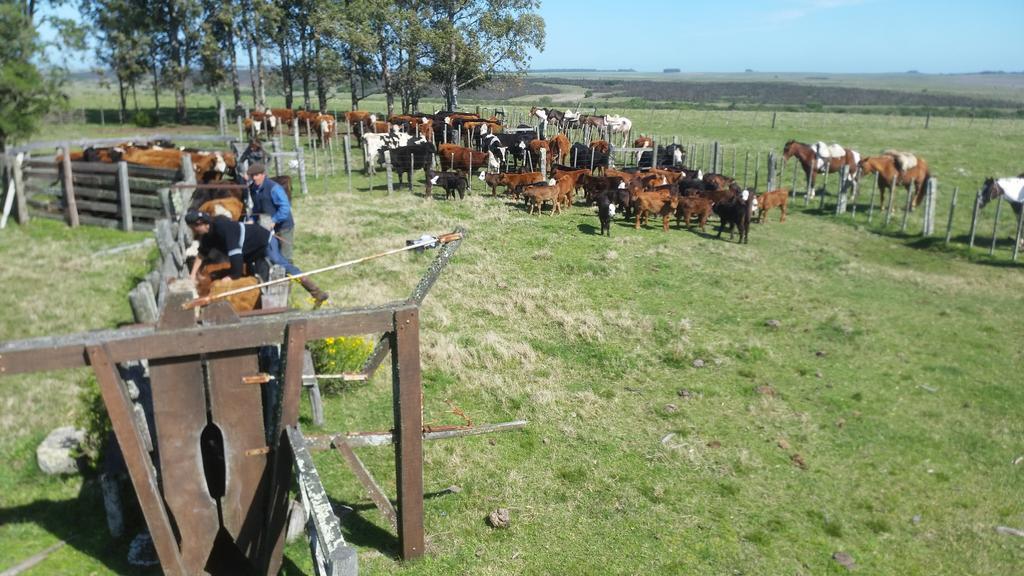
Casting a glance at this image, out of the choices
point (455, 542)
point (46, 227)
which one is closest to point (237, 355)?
point (455, 542)

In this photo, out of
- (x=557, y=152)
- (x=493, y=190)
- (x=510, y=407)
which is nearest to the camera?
(x=510, y=407)

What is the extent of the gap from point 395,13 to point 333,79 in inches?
306

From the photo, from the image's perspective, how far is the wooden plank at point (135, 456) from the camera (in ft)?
12.6

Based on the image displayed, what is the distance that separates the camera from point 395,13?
125 feet

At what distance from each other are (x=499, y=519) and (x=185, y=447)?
2762 mm

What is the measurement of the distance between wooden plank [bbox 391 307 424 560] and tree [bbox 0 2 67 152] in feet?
88.7

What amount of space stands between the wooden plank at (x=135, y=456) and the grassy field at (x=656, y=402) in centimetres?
108

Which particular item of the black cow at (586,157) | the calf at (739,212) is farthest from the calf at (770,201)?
the black cow at (586,157)

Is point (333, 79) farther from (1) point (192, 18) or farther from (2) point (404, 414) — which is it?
(2) point (404, 414)

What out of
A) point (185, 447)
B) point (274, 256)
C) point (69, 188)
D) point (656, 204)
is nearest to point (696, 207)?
point (656, 204)

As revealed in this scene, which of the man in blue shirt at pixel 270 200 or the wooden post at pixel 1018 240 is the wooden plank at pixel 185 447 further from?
the wooden post at pixel 1018 240

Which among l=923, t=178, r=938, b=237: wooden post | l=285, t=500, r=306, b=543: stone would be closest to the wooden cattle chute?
l=285, t=500, r=306, b=543: stone

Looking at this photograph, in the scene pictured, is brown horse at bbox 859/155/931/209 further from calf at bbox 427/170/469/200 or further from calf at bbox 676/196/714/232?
calf at bbox 427/170/469/200

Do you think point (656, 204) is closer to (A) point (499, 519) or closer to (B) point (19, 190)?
(A) point (499, 519)
